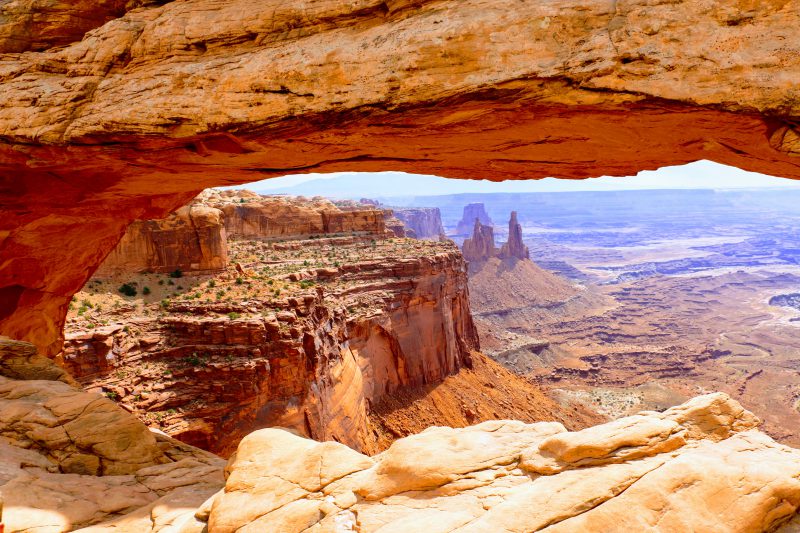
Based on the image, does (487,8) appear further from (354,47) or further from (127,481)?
(127,481)

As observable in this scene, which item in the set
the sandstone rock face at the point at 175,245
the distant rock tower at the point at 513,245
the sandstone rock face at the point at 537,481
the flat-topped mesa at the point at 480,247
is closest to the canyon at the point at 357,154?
the sandstone rock face at the point at 537,481

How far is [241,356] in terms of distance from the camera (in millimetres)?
21531

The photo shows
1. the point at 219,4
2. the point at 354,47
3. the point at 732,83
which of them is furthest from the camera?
the point at 219,4

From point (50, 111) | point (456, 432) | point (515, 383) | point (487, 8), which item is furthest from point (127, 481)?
point (515, 383)

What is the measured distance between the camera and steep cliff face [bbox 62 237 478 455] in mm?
20344

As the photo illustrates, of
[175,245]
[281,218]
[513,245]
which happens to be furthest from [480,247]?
[175,245]

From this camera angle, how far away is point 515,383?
45.7 meters

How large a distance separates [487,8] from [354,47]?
212cm

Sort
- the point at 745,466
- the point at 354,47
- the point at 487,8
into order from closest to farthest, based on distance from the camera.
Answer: the point at 745,466, the point at 487,8, the point at 354,47

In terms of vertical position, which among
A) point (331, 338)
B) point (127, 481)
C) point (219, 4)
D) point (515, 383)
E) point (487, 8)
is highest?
point (219, 4)

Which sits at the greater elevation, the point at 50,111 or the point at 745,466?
the point at 50,111

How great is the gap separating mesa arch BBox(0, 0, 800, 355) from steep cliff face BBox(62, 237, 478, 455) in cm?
1092

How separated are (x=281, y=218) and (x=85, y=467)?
37.6m

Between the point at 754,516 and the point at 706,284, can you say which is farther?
the point at 706,284
